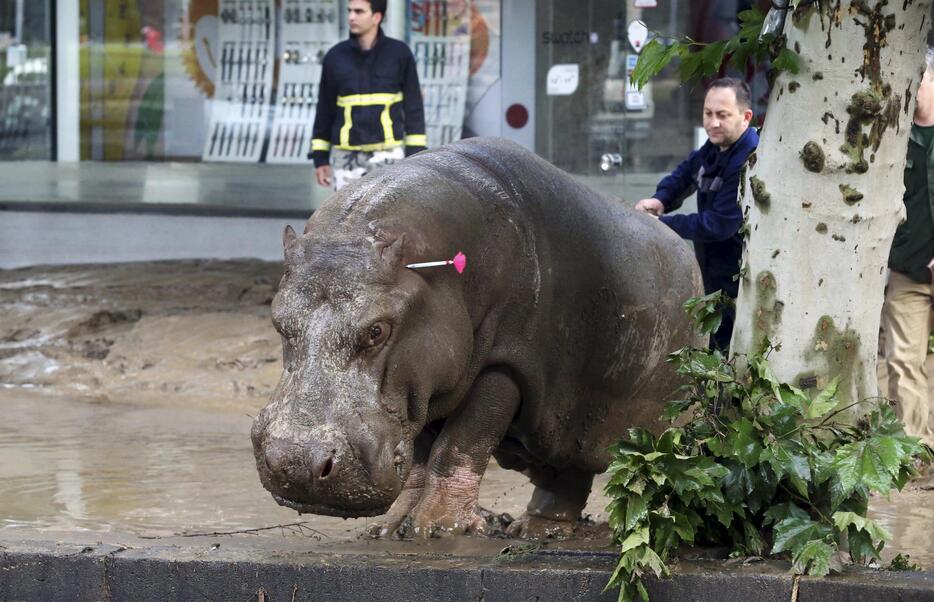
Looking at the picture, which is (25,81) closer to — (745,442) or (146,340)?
(146,340)

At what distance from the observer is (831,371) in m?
4.89

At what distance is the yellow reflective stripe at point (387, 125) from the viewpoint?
9477 mm

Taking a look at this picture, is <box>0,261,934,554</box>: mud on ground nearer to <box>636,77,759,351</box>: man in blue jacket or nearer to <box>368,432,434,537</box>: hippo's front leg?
<box>636,77,759,351</box>: man in blue jacket

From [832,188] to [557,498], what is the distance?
6.17 feet

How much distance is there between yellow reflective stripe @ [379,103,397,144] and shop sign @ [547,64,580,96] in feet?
8.29

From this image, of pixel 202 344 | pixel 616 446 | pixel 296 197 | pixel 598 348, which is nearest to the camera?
pixel 616 446

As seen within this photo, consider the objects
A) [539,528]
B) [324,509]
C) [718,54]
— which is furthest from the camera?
[539,528]

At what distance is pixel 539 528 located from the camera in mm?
5973

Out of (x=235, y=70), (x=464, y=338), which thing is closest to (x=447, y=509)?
(x=464, y=338)

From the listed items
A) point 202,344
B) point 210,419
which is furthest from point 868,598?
point 202,344

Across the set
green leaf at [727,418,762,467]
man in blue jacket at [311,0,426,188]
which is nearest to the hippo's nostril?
green leaf at [727,418,762,467]

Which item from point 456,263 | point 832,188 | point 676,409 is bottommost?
point 676,409

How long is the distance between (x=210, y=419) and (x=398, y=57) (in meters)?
2.36

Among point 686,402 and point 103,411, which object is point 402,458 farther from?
point 103,411
